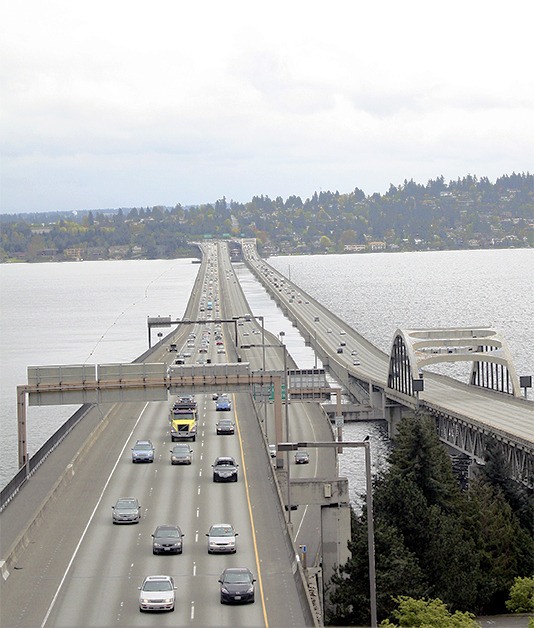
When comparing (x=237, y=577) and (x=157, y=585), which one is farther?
(x=237, y=577)

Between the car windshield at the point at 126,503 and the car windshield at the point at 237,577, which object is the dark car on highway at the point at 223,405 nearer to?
the car windshield at the point at 126,503

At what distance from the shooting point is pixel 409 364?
269 feet

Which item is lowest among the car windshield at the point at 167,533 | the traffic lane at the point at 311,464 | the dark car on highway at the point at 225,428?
the traffic lane at the point at 311,464

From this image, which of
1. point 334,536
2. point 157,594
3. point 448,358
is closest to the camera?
point 157,594

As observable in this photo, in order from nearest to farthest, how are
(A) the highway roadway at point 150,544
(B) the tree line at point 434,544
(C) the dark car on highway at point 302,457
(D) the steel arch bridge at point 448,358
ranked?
(A) the highway roadway at point 150,544 → (B) the tree line at point 434,544 → (C) the dark car on highway at point 302,457 → (D) the steel arch bridge at point 448,358

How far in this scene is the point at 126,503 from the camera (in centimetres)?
3856

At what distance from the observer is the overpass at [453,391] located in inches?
2443

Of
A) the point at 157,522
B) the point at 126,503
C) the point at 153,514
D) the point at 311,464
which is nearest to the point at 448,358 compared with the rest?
the point at 311,464

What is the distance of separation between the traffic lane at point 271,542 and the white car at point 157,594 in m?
2.05

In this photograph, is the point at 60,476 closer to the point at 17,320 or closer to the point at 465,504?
the point at 465,504

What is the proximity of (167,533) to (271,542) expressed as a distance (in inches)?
106

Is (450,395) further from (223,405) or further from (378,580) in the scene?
(378,580)

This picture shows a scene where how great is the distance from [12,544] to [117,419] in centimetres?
2936

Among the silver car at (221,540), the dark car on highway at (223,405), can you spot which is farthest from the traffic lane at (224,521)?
the dark car on highway at (223,405)
